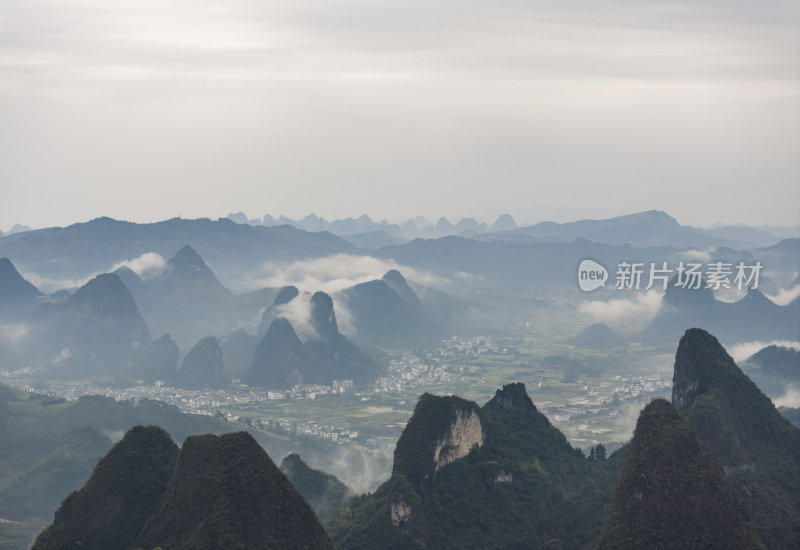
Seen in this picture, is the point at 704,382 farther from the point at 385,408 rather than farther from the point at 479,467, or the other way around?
the point at 385,408

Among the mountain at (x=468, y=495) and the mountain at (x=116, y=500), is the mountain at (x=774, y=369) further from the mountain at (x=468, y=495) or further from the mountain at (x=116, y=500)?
the mountain at (x=116, y=500)

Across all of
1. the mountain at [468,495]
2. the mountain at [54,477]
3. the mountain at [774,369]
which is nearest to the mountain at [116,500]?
the mountain at [468,495]

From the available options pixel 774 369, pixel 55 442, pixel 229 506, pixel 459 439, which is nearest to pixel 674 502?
pixel 459 439

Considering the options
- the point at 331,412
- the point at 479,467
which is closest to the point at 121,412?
the point at 331,412

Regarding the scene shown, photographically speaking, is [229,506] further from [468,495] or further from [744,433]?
[744,433]

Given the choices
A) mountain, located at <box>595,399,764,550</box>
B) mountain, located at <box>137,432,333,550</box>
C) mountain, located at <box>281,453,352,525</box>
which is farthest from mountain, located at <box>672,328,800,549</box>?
mountain, located at <box>281,453,352,525</box>
